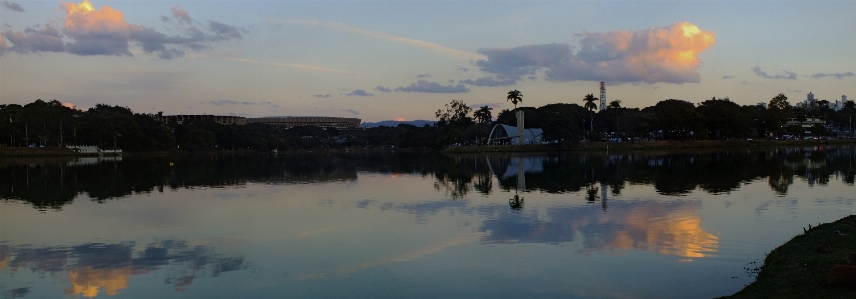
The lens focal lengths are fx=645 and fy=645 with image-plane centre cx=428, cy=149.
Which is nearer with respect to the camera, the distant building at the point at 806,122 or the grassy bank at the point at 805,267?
the grassy bank at the point at 805,267

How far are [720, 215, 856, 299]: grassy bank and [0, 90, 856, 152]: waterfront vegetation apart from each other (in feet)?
287

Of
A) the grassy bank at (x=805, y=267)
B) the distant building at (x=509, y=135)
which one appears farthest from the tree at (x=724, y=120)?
the grassy bank at (x=805, y=267)

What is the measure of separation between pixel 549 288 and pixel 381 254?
4.69m

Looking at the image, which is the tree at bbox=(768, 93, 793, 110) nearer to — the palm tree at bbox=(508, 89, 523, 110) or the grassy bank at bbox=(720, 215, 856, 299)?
the palm tree at bbox=(508, 89, 523, 110)

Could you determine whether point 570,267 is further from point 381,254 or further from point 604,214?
point 604,214

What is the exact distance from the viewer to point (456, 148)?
10969 cm

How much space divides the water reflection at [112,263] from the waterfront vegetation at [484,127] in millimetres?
88199

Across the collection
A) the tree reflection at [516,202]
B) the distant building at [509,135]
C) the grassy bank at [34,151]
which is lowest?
the tree reflection at [516,202]

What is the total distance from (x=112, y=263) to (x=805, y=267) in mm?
13703

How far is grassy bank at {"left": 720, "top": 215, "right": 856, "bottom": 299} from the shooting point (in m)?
9.35

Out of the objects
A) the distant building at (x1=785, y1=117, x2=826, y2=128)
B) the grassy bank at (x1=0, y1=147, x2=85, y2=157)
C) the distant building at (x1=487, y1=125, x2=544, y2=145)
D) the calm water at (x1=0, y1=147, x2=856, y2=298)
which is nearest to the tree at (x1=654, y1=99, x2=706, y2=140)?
the distant building at (x1=487, y1=125, x2=544, y2=145)

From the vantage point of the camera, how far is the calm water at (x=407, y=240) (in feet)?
39.2

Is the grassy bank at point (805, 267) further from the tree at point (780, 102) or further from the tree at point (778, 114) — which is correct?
the tree at point (780, 102)

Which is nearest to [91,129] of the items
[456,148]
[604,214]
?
[456,148]
